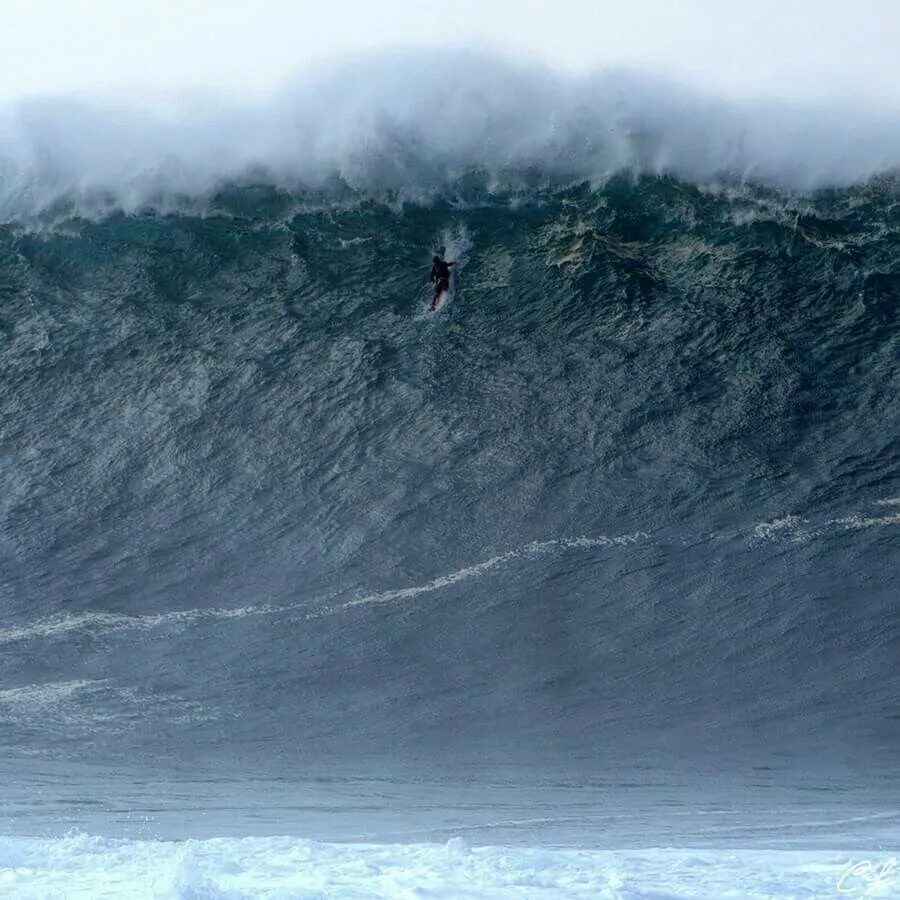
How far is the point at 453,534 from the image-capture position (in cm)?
814

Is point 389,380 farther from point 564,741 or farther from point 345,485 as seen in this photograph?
point 564,741

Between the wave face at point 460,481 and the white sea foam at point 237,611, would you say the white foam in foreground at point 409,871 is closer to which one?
the wave face at point 460,481

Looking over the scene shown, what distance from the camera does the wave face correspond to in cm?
707

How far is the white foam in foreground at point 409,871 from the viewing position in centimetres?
423

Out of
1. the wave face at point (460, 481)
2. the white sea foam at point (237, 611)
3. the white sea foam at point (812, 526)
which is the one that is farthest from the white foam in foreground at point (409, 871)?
the white sea foam at point (812, 526)

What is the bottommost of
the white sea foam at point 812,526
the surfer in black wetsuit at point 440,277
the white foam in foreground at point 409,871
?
the white foam in foreground at point 409,871

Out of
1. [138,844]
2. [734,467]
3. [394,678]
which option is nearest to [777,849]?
[138,844]

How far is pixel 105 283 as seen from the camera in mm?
10234

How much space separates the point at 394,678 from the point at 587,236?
4422 mm
